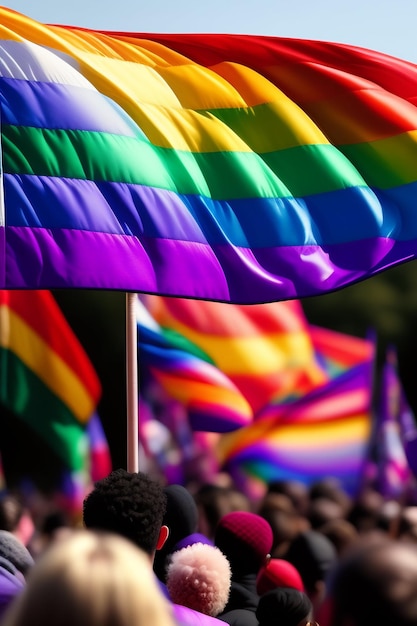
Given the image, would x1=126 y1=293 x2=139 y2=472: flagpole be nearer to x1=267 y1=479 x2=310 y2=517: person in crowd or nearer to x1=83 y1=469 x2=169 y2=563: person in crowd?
x1=83 y1=469 x2=169 y2=563: person in crowd

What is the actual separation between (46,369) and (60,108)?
18.6 feet

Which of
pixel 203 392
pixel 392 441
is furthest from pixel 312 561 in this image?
pixel 392 441

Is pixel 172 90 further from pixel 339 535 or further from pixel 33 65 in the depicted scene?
pixel 339 535

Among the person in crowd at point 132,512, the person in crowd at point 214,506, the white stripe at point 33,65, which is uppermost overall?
the white stripe at point 33,65

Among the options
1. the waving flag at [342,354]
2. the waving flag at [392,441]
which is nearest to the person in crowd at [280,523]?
the waving flag at [342,354]

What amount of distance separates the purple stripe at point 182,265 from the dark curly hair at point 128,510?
1627 mm

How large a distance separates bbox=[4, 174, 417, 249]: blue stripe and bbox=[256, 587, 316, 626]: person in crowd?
1907 millimetres

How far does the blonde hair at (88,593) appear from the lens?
63.8 inches

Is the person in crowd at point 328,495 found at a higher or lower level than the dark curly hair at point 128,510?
lower

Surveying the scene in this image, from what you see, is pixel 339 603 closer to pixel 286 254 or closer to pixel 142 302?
pixel 286 254

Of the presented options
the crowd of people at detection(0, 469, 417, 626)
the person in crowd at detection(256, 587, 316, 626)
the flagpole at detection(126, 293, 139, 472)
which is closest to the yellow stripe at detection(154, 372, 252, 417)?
the crowd of people at detection(0, 469, 417, 626)

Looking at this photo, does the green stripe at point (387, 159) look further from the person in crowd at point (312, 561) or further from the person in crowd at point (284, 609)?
the person in crowd at point (284, 609)

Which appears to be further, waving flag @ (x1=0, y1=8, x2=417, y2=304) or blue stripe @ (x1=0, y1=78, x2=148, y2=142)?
blue stripe @ (x1=0, y1=78, x2=148, y2=142)

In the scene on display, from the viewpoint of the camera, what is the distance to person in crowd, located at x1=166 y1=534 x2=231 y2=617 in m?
3.66
